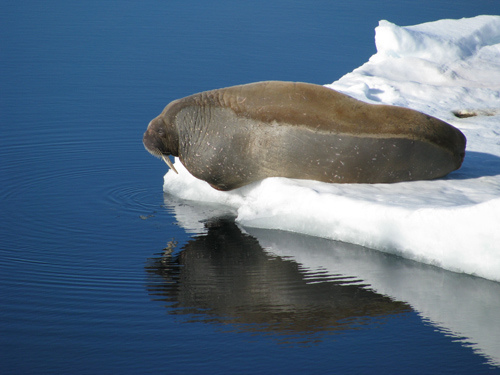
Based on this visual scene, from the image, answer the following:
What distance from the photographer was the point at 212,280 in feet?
17.0

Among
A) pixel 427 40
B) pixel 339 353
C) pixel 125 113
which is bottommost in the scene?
pixel 339 353

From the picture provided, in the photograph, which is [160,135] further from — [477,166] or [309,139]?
[477,166]

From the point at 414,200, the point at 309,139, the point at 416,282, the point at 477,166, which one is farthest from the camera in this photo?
the point at 477,166

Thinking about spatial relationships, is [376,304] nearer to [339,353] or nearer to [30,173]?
[339,353]

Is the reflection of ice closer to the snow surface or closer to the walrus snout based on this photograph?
the snow surface

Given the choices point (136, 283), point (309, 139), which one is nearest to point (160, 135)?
point (309, 139)

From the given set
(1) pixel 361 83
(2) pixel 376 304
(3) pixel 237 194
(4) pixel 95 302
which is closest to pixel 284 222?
(3) pixel 237 194

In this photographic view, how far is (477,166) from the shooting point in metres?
7.14

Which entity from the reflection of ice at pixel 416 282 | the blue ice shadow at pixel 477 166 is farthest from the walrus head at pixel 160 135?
the blue ice shadow at pixel 477 166

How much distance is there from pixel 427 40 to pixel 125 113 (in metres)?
4.75

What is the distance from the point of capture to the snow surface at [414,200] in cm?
507

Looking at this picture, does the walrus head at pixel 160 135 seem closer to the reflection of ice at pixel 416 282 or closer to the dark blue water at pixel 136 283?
the dark blue water at pixel 136 283

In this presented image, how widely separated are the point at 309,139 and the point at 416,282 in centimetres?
182

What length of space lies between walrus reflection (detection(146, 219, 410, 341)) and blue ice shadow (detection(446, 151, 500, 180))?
2200mm
